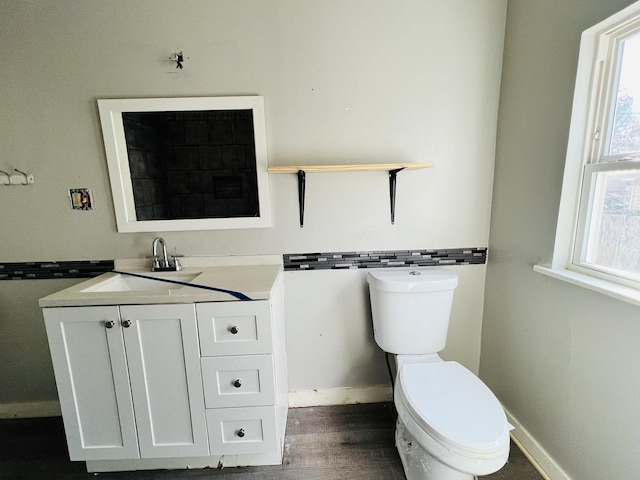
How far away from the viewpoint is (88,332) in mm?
1209

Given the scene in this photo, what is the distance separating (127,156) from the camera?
1.53 m

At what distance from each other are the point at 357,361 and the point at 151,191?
4.90 feet

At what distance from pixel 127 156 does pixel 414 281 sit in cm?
158

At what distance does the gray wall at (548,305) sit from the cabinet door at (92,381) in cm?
179

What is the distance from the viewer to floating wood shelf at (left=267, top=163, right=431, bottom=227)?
1.41 m

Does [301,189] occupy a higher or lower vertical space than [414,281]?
higher

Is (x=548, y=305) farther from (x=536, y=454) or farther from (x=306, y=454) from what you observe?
(x=306, y=454)

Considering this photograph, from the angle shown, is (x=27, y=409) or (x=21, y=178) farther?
(x=27, y=409)

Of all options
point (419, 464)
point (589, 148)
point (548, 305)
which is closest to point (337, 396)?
point (419, 464)

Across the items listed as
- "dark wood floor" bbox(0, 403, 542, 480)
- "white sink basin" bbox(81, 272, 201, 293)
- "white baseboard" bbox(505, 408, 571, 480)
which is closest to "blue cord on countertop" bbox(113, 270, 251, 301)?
"white sink basin" bbox(81, 272, 201, 293)

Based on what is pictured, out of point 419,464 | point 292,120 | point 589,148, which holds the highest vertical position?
point 292,120

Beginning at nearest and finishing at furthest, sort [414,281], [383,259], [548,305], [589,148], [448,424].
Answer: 1. [448,424]
2. [589,148]
3. [548,305]
4. [414,281]
5. [383,259]

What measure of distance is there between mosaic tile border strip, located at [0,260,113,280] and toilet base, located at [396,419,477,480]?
1687mm

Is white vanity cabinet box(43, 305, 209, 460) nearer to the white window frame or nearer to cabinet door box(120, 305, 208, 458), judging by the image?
cabinet door box(120, 305, 208, 458)
